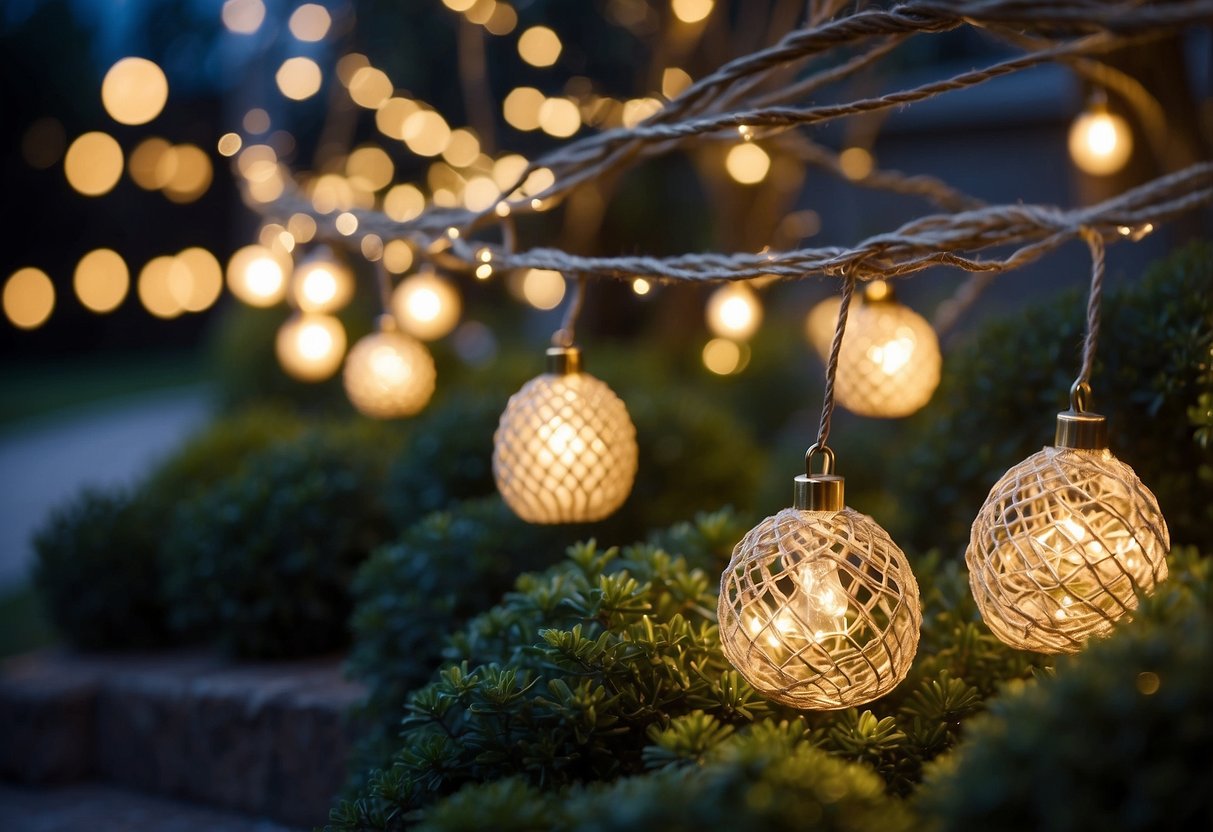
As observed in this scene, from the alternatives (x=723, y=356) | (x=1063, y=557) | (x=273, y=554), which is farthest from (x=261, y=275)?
(x=1063, y=557)

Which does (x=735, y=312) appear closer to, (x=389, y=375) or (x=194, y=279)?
(x=389, y=375)

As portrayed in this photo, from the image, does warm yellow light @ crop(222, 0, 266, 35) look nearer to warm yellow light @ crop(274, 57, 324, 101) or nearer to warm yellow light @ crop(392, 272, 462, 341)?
warm yellow light @ crop(274, 57, 324, 101)

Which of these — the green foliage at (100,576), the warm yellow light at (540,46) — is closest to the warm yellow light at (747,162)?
the warm yellow light at (540,46)

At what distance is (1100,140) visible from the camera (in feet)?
9.39

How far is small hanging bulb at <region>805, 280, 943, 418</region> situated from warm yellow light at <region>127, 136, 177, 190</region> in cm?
415

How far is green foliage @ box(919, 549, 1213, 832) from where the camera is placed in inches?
41.6

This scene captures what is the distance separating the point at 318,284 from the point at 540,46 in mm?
3348

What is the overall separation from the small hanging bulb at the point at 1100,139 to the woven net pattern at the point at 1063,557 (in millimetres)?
1671

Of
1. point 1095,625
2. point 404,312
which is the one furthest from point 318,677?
point 1095,625

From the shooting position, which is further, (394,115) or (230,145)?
(394,115)

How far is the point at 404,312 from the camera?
11.1 ft

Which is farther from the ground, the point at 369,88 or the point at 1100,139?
the point at 369,88

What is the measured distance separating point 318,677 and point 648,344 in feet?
14.1

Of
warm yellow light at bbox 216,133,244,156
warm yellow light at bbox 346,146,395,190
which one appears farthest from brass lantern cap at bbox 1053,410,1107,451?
warm yellow light at bbox 346,146,395,190
